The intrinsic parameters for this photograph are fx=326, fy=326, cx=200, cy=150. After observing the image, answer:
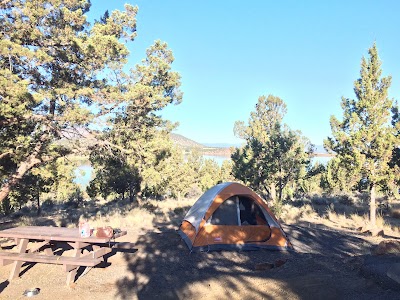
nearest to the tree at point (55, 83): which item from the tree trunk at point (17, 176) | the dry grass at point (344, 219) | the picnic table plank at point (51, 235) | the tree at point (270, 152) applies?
the tree trunk at point (17, 176)

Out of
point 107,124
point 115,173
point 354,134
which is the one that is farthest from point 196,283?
point 115,173

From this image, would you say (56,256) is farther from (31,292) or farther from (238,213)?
(238,213)

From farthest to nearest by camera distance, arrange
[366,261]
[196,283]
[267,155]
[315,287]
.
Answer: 1. [267,155]
2. [366,261]
3. [196,283]
4. [315,287]

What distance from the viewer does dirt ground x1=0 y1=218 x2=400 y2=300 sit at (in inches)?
202

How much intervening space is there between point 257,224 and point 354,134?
8.92m

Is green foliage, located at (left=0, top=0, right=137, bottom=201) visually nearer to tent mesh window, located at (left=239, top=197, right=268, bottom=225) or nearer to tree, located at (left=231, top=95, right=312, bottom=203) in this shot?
tent mesh window, located at (left=239, top=197, right=268, bottom=225)

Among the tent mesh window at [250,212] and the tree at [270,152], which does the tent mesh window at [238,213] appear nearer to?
the tent mesh window at [250,212]

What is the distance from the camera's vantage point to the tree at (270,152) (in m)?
23.0

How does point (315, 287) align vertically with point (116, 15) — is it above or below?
below

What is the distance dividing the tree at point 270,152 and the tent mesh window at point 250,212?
42.0ft

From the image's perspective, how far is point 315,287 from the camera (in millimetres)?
5137

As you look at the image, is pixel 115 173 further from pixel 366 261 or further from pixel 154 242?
pixel 366 261

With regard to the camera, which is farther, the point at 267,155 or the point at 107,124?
the point at 267,155

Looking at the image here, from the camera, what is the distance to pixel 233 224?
9492 millimetres
